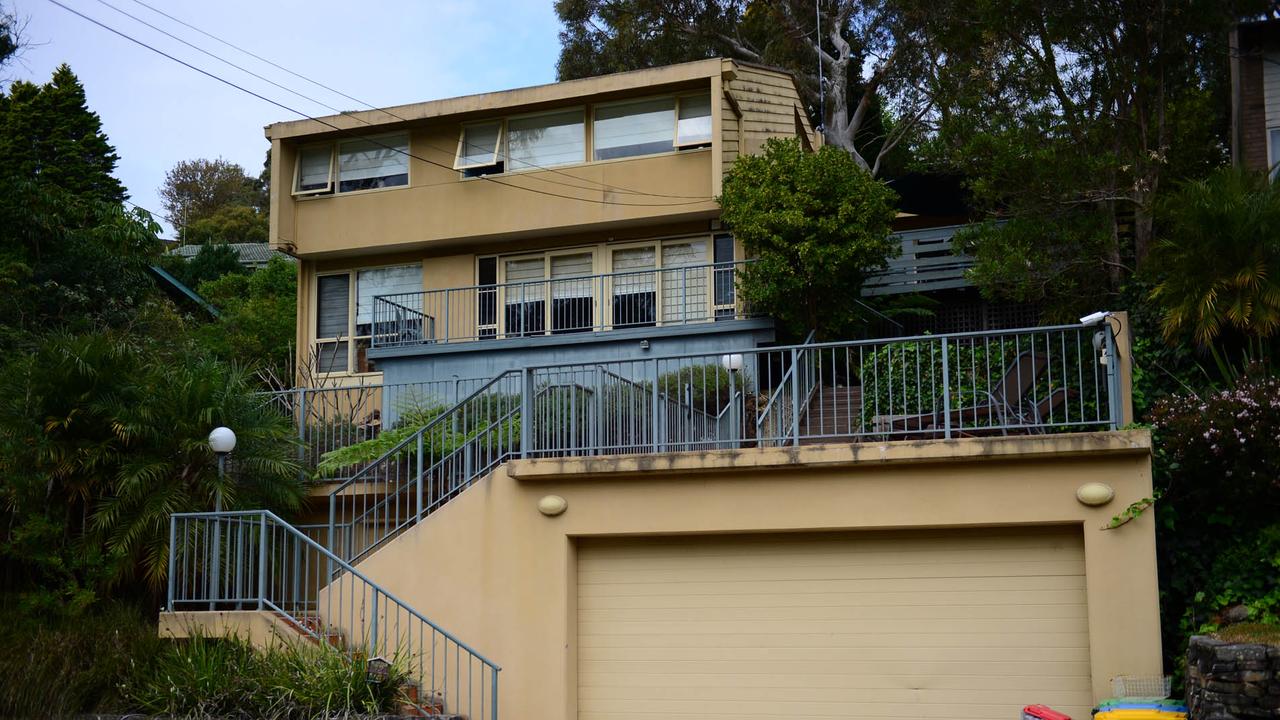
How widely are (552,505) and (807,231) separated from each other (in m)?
7.46

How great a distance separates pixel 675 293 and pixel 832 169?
11.0 feet

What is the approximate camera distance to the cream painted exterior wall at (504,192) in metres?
19.9

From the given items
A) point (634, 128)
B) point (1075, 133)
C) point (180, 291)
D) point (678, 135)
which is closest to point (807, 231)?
point (678, 135)

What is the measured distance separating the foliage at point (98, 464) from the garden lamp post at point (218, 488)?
0.47ft

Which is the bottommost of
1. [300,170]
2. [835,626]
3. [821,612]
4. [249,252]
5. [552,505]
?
[835,626]

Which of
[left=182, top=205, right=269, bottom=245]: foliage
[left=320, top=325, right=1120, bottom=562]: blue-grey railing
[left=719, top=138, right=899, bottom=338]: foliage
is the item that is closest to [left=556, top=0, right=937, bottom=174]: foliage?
[left=719, top=138, right=899, bottom=338]: foliage

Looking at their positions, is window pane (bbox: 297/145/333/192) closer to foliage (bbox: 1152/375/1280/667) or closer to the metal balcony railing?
the metal balcony railing

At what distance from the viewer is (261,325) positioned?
94.2 feet

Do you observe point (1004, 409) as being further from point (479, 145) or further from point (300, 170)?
point (300, 170)

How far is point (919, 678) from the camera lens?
11.3 metres

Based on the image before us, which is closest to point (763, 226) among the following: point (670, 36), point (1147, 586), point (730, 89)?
point (730, 89)

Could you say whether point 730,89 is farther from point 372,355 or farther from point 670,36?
point 670,36

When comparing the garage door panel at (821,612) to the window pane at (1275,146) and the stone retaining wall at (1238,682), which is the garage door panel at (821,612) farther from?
the window pane at (1275,146)

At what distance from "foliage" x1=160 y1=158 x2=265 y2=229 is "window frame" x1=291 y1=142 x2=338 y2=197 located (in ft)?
124
